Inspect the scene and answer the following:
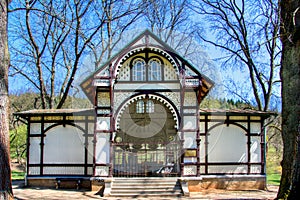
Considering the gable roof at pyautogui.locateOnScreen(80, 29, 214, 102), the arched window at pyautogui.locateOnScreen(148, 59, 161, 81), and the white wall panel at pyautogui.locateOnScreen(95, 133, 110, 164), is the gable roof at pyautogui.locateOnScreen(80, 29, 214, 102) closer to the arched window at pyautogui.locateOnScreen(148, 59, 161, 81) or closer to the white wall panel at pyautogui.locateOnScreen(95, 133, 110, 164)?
the arched window at pyautogui.locateOnScreen(148, 59, 161, 81)

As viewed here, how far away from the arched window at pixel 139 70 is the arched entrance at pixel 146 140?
33.7 inches

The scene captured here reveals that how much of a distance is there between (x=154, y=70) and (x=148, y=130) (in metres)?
4.71

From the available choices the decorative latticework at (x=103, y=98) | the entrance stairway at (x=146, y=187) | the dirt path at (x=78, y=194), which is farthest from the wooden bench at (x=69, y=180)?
the decorative latticework at (x=103, y=98)

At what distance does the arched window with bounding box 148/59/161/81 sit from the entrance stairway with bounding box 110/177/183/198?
168 inches

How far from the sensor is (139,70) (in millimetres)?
14695

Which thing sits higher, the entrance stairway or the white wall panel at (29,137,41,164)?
the white wall panel at (29,137,41,164)

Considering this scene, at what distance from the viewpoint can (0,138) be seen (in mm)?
7676

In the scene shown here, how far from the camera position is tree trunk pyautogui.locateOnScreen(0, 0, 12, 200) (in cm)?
759

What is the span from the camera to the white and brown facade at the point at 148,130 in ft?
46.6

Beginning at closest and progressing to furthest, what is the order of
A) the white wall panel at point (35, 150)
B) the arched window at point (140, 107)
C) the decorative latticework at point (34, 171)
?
1. the decorative latticework at point (34, 171)
2. the white wall panel at point (35, 150)
3. the arched window at point (140, 107)

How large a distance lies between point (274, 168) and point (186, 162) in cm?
1481

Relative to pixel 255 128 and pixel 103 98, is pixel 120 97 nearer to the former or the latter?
pixel 103 98

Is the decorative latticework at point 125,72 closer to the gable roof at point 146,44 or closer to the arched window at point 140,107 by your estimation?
the gable roof at point 146,44

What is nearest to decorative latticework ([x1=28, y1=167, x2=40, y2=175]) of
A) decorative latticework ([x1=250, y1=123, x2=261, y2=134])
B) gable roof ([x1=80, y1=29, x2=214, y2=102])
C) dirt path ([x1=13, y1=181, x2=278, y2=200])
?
dirt path ([x1=13, y1=181, x2=278, y2=200])
